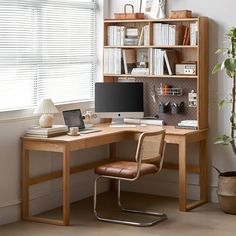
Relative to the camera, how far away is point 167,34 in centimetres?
635

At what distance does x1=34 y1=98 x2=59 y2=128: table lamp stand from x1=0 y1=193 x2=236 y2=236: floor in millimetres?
847

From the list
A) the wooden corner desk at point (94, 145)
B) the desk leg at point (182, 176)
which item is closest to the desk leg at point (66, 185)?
the wooden corner desk at point (94, 145)

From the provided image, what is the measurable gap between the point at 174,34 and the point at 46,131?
5.32 feet

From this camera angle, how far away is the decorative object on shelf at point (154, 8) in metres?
6.50

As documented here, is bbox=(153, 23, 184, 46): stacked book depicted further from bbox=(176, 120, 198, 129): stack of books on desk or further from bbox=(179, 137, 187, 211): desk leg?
bbox=(179, 137, 187, 211): desk leg

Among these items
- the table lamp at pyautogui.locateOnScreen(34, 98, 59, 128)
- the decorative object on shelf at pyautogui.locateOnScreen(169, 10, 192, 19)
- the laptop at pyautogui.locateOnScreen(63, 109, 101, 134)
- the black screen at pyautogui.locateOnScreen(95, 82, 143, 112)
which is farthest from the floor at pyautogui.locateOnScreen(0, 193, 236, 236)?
the decorative object on shelf at pyautogui.locateOnScreen(169, 10, 192, 19)

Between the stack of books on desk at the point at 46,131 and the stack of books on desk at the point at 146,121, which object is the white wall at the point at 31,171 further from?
the stack of books on desk at the point at 146,121

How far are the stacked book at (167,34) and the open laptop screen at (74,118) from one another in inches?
41.2

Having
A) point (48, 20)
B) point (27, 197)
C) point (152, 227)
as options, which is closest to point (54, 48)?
point (48, 20)

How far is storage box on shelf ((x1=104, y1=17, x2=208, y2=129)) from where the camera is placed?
6.23 m

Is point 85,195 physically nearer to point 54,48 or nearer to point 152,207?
point 152,207

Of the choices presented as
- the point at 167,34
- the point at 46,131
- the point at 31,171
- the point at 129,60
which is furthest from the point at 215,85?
the point at 31,171

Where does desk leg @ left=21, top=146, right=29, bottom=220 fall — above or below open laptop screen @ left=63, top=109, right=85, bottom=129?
below

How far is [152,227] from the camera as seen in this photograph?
5520mm
